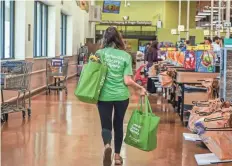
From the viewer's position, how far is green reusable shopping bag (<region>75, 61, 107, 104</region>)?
4.78 meters

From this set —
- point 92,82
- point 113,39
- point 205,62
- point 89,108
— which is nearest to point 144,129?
point 92,82

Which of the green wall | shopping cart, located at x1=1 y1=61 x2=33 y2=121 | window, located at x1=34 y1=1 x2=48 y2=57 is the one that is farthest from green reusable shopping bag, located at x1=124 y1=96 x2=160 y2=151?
the green wall

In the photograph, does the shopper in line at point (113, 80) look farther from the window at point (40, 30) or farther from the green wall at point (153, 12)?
the green wall at point (153, 12)

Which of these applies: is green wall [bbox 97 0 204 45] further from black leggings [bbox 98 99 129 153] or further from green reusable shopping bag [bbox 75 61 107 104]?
green reusable shopping bag [bbox 75 61 107 104]

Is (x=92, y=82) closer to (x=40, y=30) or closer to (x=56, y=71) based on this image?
(x=56, y=71)

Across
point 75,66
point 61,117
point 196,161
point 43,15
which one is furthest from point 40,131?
point 75,66

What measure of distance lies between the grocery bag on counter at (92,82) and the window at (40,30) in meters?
10.4

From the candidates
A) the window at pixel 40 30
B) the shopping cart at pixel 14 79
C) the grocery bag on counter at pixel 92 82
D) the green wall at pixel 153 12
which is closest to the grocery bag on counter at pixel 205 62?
the shopping cart at pixel 14 79

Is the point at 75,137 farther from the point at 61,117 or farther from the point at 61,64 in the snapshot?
the point at 61,64

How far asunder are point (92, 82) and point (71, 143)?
2.03 m

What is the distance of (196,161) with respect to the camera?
565cm

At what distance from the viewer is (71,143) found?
659 cm

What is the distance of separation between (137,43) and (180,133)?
1006 inches

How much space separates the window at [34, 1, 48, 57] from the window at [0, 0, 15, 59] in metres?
2.80
